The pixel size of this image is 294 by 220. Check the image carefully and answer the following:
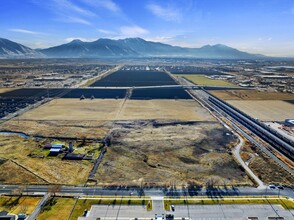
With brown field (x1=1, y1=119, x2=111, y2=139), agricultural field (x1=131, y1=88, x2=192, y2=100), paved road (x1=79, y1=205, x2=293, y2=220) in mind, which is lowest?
agricultural field (x1=131, y1=88, x2=192, y2=100)

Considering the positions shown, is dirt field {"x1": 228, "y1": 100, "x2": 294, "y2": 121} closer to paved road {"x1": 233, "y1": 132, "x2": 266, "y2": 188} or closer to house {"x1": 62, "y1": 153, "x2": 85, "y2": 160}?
paved road {"x1": 233, "y1": 132, "x2": 266, "y2": 188}

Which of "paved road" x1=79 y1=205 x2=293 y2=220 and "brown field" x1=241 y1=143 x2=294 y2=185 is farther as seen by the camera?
"brown field" x1=241 y1=143 x2=294 y2=185

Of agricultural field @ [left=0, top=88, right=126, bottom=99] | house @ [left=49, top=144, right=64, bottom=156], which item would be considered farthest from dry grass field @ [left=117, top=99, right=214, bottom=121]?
house @ [left=49, top=144, right=64, bottom=156]

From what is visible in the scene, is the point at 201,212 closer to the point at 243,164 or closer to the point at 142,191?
the point at 142,191

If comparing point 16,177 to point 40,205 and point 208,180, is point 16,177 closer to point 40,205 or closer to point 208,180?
point 40,205

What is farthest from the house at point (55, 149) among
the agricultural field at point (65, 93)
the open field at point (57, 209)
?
the agricultural field at point (65, 93)

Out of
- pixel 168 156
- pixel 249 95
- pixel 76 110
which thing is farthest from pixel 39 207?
pixel 249 95

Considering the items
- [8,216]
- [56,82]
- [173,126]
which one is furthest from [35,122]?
[56,82]
